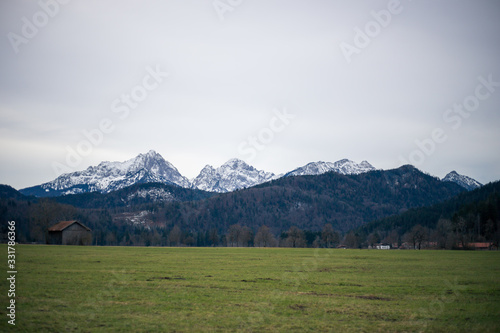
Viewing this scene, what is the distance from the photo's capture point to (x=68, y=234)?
4299 inches

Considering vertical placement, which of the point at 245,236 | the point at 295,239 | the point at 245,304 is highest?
the point at 245,304

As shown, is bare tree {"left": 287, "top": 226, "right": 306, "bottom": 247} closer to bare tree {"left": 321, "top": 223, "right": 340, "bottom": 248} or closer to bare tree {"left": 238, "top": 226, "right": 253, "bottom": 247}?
bare tree {"left": 321, "top": 223, "right": 340, "bottom": 248}

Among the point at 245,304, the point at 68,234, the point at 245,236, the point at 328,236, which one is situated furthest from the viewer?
the point at 245,236

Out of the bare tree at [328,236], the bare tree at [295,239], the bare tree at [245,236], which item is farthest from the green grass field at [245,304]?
the bare tree at [245,236]

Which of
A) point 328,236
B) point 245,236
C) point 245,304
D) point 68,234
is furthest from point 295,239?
point 245,304

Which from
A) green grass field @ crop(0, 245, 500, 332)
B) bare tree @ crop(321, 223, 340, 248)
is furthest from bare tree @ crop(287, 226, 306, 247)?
green grass field @ crop(0, 245, 500, 332)

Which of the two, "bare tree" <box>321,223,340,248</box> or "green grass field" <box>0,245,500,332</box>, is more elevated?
"green grass field" <box>0,245,500,332</box>

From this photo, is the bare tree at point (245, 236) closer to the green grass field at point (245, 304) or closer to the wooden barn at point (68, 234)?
the wooden barn at point (68, 234)

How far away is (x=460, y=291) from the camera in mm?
26234

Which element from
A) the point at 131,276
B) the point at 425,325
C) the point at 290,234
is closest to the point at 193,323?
the point at 425,325

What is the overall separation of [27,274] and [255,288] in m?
18.2

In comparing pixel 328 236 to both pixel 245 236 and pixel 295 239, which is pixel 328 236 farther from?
pixel 245 236

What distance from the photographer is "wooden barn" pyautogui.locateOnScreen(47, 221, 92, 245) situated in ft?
356

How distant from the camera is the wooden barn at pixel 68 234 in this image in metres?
109
